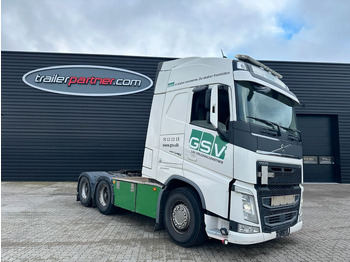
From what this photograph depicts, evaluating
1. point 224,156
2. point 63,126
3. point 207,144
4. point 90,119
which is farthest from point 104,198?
point 63,126

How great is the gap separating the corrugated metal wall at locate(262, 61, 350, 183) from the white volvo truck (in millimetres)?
10624

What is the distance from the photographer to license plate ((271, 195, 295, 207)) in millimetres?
4218

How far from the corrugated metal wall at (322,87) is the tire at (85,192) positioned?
450 inches

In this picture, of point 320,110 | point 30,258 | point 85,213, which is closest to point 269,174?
point 30,258

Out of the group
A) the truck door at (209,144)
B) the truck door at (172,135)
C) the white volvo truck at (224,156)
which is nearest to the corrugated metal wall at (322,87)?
the white volvo truck at (224,156)

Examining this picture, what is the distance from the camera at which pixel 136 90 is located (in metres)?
14.1

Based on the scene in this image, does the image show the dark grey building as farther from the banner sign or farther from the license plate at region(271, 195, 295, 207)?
the license plate at region(271, 195, 295, 207)

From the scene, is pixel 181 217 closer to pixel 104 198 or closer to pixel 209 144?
pixel 209 144

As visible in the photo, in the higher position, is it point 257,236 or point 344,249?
point 257,236

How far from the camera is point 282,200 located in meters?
4.39

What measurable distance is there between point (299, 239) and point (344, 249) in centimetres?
76

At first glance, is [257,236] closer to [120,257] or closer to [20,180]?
[120,257]

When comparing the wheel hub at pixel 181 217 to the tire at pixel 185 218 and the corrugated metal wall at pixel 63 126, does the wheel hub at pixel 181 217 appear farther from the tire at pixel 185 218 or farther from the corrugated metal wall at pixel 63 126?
the corrugated metal wall at pixel 63 126

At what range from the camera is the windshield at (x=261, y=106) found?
4129mm
